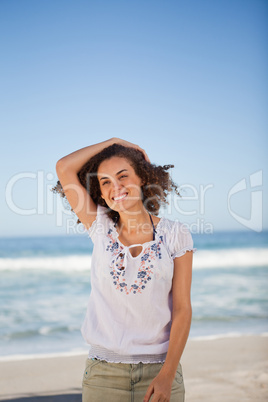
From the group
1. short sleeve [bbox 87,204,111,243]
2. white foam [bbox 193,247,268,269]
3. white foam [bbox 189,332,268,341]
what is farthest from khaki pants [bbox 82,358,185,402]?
white foam [bbox 193,247,268,269]

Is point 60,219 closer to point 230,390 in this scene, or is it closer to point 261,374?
point 230,390

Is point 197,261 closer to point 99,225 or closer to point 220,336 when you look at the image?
point 220,336

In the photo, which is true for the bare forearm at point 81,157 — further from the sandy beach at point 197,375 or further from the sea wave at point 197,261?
the sea wave at point 197,261

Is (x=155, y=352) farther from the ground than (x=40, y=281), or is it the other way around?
(x=155, y=352)

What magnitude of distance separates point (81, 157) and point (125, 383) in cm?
98

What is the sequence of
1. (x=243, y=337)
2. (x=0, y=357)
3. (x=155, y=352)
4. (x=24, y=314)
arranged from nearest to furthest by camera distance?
1. (x=155, y=352)
2. (x=0, y=357)
3. (x=243, y=337)
4. (x=24, y=314)

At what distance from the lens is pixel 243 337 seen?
18.1 feet

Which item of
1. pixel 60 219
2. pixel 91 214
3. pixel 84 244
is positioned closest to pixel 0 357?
pixel 60 219

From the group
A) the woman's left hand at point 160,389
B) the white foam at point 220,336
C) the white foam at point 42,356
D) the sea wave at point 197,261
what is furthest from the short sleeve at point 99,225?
the sea wave at point 197,261

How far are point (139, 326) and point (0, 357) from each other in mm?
Result: 3702

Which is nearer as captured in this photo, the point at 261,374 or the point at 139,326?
the point at 139,326

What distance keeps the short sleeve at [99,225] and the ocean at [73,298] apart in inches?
136

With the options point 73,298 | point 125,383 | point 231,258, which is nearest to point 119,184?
point 125,383

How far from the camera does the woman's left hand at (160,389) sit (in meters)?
1.50
